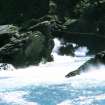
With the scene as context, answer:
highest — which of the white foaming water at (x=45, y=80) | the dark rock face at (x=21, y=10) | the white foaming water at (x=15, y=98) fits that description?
the dark rock face at (x=21, y=10)

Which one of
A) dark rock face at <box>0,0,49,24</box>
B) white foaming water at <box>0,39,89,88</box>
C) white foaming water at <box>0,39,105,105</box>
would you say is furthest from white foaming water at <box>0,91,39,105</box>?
dark rock face at <box>0,0,49,24</box>

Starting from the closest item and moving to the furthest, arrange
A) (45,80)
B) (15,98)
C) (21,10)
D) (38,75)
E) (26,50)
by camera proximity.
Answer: (15,98)
(45,80)
(38,75)
(26,50)
(21,10)

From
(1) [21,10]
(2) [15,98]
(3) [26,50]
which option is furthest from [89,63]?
(1) [21,10]

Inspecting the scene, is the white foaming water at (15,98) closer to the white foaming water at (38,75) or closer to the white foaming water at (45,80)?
the white foaming water at (45,80)

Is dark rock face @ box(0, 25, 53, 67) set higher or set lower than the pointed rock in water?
higher

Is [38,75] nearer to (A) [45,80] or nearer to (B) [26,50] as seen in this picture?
(A) [45,80]

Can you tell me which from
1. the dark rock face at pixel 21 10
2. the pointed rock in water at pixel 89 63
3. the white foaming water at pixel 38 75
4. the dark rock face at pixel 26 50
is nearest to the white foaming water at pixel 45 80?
the white foaming water at pixel 38 75

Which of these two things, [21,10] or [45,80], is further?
[21,10]

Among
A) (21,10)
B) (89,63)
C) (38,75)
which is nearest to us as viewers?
(89,63)

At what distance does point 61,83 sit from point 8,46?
1024cm

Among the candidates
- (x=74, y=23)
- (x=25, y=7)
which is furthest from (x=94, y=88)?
(x=25, y=7)

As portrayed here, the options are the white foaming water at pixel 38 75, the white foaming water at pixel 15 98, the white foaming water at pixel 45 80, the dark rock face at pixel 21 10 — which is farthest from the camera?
the dark rock face at pixel 21 10

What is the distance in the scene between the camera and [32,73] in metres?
25.5

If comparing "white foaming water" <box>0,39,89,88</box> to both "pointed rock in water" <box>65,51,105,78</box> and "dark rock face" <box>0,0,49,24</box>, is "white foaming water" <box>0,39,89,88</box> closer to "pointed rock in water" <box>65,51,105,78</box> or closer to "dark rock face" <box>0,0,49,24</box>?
"pointed rock in water" <box>65,51,105,78</box>
